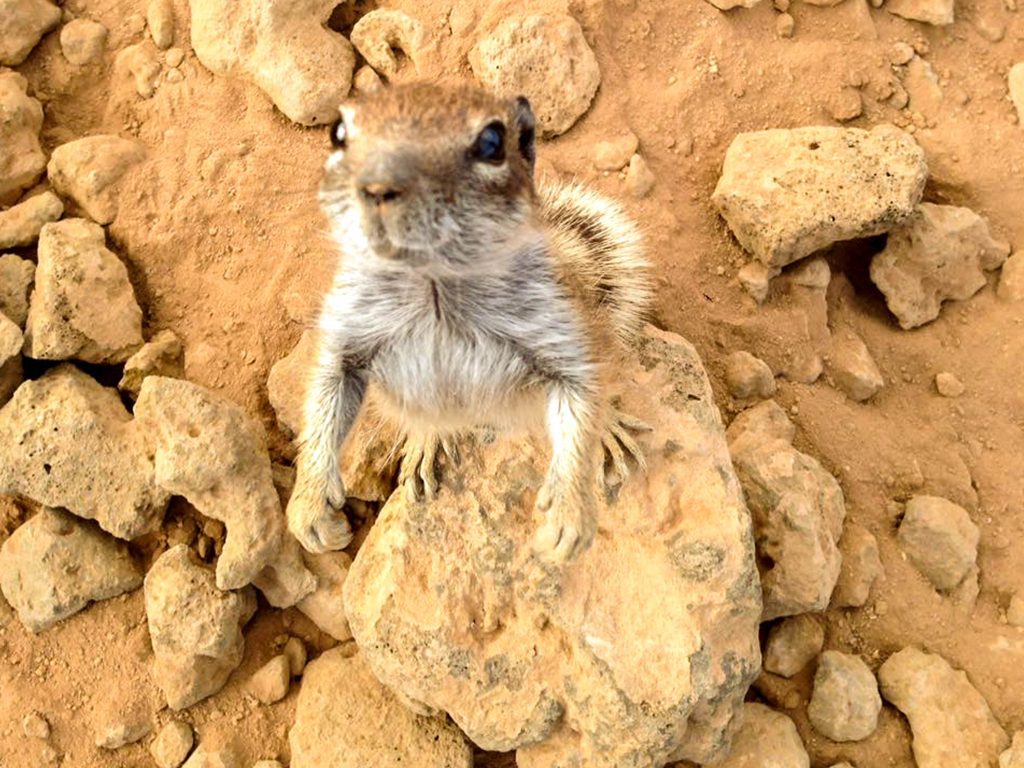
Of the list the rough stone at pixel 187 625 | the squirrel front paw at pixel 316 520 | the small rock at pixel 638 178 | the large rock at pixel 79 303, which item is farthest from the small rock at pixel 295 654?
the small rock at pixel 638 178

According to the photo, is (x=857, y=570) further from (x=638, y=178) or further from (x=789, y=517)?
(x=638, y=178)

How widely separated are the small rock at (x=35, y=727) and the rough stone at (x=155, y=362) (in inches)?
46.4

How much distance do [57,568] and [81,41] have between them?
94.8 inches

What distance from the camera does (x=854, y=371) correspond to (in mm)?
3660

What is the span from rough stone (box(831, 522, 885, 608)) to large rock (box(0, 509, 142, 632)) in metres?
2.55

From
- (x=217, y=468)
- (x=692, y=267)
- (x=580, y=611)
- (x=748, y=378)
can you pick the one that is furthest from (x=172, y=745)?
(x=692, y=267)

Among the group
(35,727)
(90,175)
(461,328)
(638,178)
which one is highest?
(461,328)

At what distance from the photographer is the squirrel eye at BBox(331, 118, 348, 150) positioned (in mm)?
2303

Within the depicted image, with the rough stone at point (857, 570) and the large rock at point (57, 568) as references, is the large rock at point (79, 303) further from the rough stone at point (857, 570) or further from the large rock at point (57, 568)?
the rough stone at point (857, 570)

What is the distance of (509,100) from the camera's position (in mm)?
2520

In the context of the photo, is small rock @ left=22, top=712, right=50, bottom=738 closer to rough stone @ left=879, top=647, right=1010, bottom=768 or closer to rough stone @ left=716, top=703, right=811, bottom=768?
rough stone @ left=716, top=703, right=811, bottom=768

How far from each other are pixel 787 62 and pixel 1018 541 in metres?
2.33

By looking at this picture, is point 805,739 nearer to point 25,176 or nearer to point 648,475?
point 648,475

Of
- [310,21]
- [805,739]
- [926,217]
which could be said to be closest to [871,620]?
[805,739]
